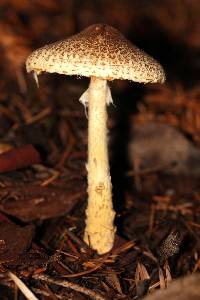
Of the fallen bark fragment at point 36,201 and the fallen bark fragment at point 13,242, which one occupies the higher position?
the fallen bark fragment at point 36,201

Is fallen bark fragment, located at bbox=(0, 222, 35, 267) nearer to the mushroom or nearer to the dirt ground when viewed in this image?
the dirt ground

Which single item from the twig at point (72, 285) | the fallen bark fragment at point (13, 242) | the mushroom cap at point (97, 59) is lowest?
the twig at point (72, 285)

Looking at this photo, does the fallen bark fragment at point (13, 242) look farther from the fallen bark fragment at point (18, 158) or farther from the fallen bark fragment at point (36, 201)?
the fallen bark fragment at point (18, 158)

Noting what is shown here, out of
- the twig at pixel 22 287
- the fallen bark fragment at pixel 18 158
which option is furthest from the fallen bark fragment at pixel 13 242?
the fallen bark fragment at pixel 18 158

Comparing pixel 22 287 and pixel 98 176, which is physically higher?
pixel 98 176

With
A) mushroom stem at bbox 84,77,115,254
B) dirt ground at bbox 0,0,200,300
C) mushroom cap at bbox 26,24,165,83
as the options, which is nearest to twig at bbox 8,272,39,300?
dirt ground at bbox 0,0,200,300

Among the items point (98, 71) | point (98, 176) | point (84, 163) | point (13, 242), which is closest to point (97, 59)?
point (98, 71)

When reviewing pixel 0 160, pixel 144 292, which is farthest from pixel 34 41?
pixel 144 292

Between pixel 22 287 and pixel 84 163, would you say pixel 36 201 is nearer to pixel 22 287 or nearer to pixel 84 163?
pixel 84 163
